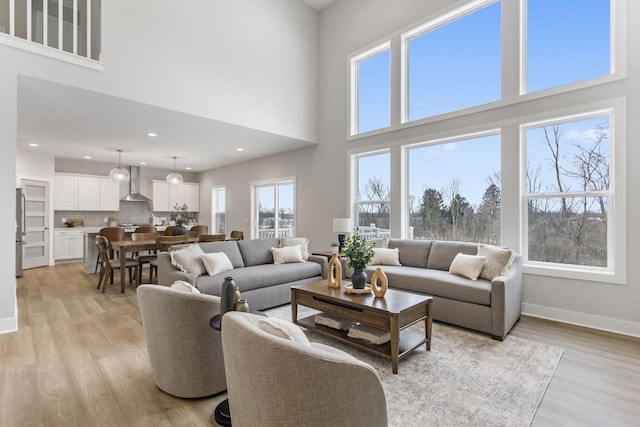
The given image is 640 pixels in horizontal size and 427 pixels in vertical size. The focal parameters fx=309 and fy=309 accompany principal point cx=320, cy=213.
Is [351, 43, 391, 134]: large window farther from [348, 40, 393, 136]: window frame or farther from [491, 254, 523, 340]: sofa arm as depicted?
[491, 254, 523, 340]: sofa arm

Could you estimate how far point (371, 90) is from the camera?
586 centimetres

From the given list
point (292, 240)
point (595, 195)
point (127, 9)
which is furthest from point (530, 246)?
point (127, 9)

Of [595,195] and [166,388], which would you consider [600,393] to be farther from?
[166,388]

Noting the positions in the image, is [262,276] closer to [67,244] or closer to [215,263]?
[215,263]

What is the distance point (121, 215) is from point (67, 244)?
1.57 meters

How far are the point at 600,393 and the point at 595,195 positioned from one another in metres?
2.29

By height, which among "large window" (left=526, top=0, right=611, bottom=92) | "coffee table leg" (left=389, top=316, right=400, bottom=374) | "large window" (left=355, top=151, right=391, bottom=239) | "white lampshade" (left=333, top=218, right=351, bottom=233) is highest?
"large window" (left=526, top=0, right=611, bottom=92)

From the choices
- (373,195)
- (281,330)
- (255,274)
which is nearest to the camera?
(281,330)

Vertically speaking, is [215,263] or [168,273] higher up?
[215,263]

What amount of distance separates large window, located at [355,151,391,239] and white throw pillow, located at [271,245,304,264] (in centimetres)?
156

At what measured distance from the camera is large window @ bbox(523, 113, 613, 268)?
136 inches

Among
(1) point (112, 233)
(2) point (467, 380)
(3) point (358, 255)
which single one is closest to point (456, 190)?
(3) point (358, 255)

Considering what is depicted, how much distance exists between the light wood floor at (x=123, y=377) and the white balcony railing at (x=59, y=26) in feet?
10.2

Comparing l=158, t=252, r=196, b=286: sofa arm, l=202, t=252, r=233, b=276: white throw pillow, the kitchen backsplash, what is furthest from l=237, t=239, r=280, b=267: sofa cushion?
the kitchen backsplash
